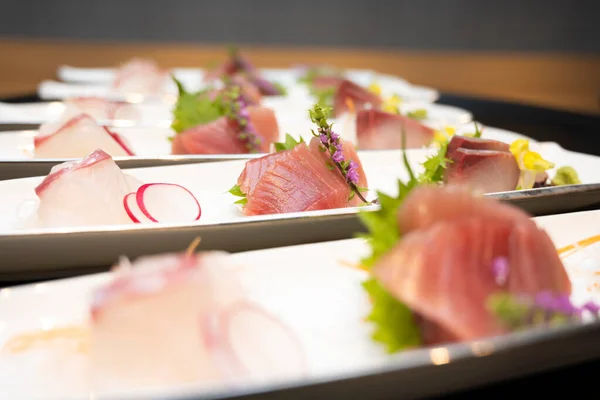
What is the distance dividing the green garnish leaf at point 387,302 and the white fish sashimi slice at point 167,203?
1.96ft

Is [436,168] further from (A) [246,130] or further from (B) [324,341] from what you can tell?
(B) [324,341]

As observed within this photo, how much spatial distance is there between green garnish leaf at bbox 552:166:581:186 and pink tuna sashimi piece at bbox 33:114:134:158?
4.62 feet

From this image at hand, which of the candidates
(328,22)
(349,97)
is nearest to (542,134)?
(349,97)

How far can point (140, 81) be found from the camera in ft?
13.4

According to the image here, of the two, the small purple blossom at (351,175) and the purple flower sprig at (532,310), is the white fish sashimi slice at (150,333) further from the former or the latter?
the small purple blossom at (351,175)

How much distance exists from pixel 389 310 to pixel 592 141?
1.91 metres

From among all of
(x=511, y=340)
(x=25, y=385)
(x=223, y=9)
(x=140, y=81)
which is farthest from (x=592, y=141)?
(x=223, y=9)

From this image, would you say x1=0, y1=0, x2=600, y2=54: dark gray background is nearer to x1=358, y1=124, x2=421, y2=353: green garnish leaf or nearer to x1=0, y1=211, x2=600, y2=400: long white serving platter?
x1=0, y1=211, x2=600, y2=400: long white serving platter

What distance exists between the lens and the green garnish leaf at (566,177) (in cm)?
203

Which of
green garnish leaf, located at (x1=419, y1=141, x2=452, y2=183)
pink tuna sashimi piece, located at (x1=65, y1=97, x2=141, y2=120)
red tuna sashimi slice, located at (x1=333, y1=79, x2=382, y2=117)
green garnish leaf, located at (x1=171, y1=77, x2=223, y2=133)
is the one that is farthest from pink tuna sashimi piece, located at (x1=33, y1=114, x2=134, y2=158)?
red tuna sashimi slice, located at (x1=333, y1=79, x2=382, y2=117)

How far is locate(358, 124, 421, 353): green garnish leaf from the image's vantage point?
1.11m

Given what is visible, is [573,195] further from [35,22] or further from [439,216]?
[35,22]

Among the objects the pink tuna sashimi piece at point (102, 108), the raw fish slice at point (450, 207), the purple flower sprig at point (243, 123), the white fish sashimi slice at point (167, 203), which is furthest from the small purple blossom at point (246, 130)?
the raw fish slice at point (450, 207)

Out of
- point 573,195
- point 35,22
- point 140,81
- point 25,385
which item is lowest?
point 25,385
